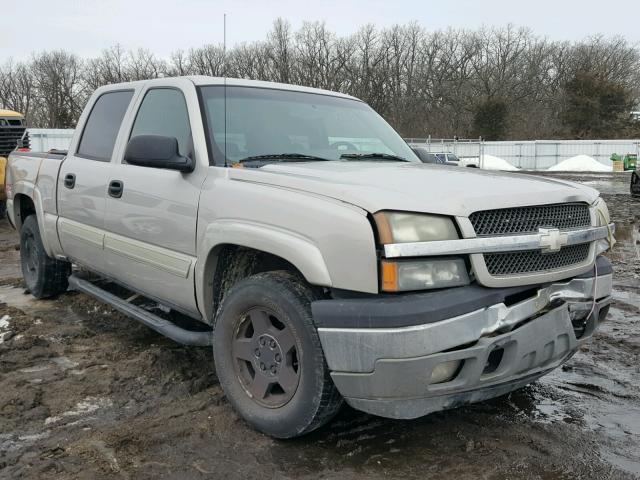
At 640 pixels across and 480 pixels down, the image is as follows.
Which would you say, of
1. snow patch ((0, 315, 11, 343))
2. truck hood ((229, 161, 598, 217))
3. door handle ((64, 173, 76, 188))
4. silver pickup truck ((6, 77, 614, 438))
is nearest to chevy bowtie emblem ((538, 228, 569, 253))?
silver pickup truck ((6, 77, 614, 438))

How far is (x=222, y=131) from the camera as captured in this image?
356 cm

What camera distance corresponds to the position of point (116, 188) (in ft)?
13.1

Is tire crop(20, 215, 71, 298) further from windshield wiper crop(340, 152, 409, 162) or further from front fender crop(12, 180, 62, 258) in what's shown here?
windshield wiper crop(340, 152, 409, 162)

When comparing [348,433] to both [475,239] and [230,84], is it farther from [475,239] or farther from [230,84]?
[230,84]

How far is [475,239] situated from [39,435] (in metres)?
2.39

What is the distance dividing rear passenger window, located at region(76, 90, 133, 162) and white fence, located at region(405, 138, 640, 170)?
35.0 metres

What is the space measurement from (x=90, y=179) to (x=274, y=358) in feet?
7.41

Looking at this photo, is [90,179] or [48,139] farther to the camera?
[48,139]

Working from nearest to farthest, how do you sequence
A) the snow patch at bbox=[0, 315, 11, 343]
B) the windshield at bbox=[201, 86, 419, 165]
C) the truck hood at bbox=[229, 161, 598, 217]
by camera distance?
the truck hood at bbox=[229, 161, 598, 217], the windshield at bbox=[201, 86, 419, 165], the snow patch at bbox=[0, 315, 11, 343]

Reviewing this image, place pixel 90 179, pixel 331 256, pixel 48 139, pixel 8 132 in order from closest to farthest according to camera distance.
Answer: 1. pixel 331 256
2. pixel 90 179
3. pixel 8 132
4. pixel 48 139

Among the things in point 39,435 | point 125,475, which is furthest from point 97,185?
point 125,475

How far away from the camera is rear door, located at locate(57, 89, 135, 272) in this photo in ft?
14.0

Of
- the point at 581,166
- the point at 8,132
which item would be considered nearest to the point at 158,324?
the point at 8,132

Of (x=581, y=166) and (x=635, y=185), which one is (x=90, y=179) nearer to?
(x=635, y=185)
